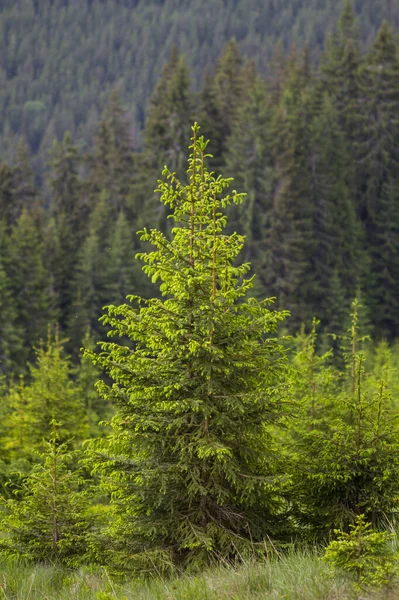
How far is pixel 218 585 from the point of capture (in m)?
7.06

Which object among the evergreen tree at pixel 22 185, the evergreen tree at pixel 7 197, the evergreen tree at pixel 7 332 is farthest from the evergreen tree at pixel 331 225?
the evergreen tree at pixel 7 197

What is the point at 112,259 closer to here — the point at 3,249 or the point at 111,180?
the point at 3,249

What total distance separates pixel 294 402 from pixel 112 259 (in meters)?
47.2

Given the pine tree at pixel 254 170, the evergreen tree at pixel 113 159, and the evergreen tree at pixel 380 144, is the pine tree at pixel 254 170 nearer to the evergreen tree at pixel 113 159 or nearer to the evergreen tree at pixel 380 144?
the evergreen tree at pixel 380 144

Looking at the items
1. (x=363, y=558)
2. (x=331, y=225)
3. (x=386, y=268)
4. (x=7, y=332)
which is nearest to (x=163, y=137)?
(x=331, y=225)

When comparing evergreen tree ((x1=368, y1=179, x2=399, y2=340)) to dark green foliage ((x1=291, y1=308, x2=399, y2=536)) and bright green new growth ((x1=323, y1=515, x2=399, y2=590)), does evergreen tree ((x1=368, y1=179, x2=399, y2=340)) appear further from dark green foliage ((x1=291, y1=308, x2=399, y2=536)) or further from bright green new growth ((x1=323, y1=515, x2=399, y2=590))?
bright green new growth ((x1=323, y1=515, x2=399, y2=590))

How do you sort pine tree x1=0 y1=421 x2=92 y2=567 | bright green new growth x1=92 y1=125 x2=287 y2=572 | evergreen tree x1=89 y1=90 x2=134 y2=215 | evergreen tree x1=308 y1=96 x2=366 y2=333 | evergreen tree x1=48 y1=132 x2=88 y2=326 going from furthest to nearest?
evergreen tree x1=89 y1=90 x2=134 y2=215 < evergreen tree x1=48 y1=132 x2=88 y2=326 < evergreen tree x1=308 y1=96 x2=366 y2=333 < pine tree x1=0 y1=421 x2=92 y2=567 < bright green new growth x1=92 y1=125 x2=287 y2=572

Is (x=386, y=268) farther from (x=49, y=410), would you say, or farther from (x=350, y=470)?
(x=350, y=470)

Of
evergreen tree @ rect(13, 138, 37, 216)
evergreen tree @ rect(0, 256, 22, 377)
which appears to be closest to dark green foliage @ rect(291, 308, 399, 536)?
evergreen tree @ rect(0, 256, 22, 377)

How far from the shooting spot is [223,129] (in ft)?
218

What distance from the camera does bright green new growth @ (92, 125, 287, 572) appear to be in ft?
28.6

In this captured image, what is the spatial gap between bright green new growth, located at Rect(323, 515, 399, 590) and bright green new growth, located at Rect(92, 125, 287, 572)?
2.12m

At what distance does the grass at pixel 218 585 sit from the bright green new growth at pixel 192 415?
692 mm

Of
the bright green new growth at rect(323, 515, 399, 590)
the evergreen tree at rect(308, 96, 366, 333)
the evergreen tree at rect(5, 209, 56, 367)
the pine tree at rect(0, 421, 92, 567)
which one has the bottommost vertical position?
the pine tree at rect(0, 421, 92, 567)
